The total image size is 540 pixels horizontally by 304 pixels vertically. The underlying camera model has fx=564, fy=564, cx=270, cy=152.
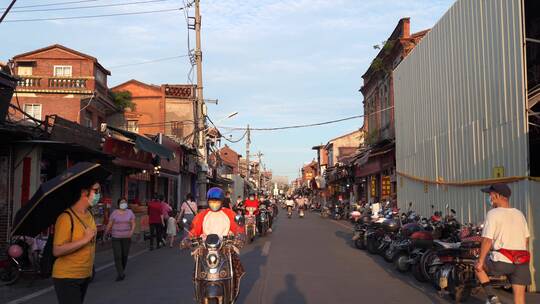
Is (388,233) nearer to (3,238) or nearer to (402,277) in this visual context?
(402,277)

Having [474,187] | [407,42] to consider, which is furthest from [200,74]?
[474,187]

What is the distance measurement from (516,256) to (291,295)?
4149 millimetres

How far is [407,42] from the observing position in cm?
3036

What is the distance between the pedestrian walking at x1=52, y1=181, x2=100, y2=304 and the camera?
502 cm

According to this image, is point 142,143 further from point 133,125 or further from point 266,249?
point 133,125

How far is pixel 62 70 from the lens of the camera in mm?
30828

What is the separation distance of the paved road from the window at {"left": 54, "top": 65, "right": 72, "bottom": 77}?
17100mm

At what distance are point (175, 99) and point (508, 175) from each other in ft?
114

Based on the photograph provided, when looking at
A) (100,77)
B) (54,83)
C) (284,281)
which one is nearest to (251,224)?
(284,281)

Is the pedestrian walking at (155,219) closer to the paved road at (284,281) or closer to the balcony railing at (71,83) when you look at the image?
the paved road at (284,281)

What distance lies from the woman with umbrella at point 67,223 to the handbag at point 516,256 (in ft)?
15.1

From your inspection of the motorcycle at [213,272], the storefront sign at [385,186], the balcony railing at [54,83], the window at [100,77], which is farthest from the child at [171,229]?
the storefront sign at [385,186]

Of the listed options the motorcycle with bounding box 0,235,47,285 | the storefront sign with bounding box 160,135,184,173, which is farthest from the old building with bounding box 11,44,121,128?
the motorcycle with bounding box 0,235,47,285

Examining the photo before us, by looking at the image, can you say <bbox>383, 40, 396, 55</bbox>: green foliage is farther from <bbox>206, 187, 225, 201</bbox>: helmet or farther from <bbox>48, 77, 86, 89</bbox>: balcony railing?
<bbox>206, 187, 225, 201</bbox>: helmet
